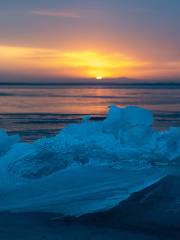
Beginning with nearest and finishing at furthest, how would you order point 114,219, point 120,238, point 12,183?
point 120,238 → point 114,219 → point 12,183

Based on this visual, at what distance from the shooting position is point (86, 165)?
7734 mm

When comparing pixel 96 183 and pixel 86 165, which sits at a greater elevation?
pixel 86 165

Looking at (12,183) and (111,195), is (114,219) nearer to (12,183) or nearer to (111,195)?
(111,195)

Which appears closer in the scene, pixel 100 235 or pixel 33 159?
pixel 100 235

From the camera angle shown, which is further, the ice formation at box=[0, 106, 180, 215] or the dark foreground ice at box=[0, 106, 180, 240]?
the ice formation at box=[0, 106, 180, 215]

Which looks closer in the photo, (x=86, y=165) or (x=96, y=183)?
(x=96, y=183)

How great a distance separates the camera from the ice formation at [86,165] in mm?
6977

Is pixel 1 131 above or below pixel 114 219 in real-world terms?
above

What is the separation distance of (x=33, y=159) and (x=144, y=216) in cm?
217

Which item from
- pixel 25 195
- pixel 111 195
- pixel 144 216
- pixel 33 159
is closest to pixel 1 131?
pixel 33 159

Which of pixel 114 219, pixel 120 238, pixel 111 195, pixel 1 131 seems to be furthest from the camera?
pixel 1 131

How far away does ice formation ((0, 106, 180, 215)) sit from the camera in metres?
6.98

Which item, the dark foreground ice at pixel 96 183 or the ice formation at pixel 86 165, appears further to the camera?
the ice formation at pixel 86 165

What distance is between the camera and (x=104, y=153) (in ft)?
26.1
